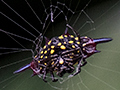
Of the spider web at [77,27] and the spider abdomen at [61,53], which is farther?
the spider web at [77,27]

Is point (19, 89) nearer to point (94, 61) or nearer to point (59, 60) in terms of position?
point (94, 61)

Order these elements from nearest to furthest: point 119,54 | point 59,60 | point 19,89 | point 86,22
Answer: point 59,60 < point 119,54 < point 86,22 < point 19,89

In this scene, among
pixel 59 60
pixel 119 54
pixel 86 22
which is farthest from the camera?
pixel 86 22

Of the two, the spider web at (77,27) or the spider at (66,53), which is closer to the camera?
the spider at (66,53)

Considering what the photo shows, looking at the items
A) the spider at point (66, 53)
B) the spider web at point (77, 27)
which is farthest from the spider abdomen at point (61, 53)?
the spider web at point (77, 27)

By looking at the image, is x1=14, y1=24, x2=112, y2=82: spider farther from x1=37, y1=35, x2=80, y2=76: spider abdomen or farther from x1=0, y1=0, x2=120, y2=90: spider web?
x1=0, y1=0, x2=120, y2=90: spider web

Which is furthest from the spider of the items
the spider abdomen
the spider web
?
the spider web

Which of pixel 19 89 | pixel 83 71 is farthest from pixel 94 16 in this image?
pixel 19 89

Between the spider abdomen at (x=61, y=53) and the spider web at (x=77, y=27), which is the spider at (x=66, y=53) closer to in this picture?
the spider abdomen at (x=61, y=53)

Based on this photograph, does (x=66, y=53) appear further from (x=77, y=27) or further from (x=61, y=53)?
(x=77, y=27)

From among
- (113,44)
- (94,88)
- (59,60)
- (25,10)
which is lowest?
(94,88)
